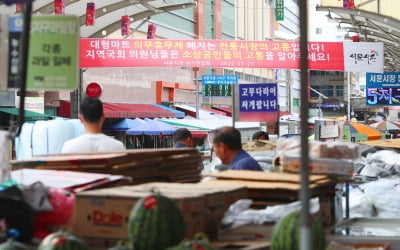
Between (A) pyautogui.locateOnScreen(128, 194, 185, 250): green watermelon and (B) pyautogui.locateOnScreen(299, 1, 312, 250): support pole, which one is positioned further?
(A) pyautogui.locateOnScreen(128, 194, 185, 250): green watermelon

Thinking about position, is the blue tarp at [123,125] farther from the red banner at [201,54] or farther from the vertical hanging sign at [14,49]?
the vertical hanging sign at [14,49]

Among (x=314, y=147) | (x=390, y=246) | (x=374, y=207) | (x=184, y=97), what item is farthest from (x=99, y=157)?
(x=184, y=97)

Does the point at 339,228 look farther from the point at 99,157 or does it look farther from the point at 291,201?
the point at 99,157

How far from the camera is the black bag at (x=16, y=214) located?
3941mm

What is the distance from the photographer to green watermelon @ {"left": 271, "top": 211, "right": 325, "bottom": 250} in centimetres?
355

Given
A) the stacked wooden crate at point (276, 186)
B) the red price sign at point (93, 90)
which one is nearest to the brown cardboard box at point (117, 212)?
the stacked wooden crate at point (276, 186)

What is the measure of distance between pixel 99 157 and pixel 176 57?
15307mm

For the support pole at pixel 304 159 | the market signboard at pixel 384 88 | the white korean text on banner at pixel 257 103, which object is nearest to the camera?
the support pole at pixel 304 159

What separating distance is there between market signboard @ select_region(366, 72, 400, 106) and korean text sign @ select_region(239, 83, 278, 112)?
618 inches

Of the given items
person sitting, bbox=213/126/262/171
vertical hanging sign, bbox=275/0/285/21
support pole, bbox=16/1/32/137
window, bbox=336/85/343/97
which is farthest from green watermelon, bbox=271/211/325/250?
window, bbox=336/85/343/97

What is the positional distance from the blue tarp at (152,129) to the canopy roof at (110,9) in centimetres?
367

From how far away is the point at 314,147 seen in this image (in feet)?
17.8

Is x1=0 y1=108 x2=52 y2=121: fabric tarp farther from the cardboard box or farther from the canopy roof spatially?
the cardboard box

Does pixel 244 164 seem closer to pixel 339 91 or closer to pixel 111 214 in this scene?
pixel 111 214
